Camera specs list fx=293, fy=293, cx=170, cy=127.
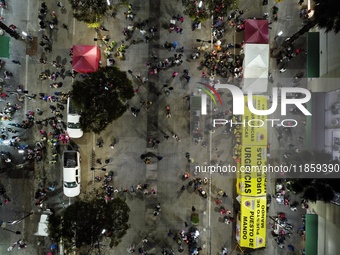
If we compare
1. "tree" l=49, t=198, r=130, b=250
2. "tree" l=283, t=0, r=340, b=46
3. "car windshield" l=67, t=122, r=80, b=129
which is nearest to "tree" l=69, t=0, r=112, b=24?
"car windshield" l=67, t=122, r=80, b=129

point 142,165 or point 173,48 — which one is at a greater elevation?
point 173,48

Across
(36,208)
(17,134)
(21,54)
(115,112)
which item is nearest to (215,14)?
(115,112)

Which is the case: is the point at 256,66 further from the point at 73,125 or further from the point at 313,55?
the point at 73,125

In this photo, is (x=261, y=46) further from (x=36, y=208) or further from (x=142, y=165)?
(x=36, y=208)

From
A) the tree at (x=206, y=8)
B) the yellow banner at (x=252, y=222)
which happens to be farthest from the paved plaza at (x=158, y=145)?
the tree at (x=206, y=8)

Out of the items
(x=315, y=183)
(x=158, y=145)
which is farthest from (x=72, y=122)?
(x=315, y=183)

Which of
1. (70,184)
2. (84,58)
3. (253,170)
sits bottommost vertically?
(70,184)
